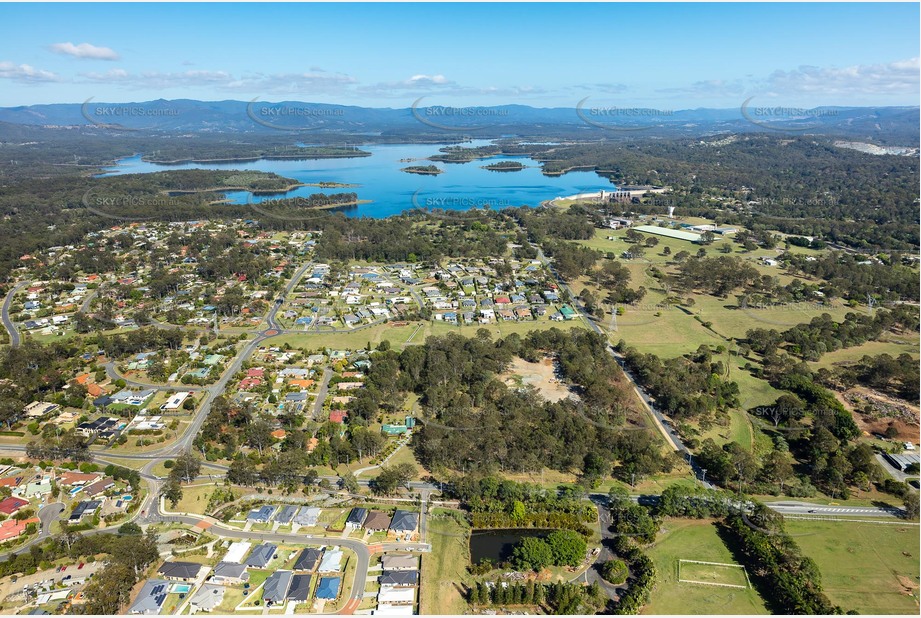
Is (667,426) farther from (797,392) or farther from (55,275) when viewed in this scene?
(55,275)

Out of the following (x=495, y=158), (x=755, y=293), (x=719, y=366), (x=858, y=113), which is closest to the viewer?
(x=719, y=366)

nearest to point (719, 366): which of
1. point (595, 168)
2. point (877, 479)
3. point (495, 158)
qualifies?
point (877, 479)

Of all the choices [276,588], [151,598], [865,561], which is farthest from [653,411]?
[151,598]

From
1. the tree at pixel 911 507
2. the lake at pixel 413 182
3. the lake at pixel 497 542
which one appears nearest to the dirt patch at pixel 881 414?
the tree at pixel 911 507

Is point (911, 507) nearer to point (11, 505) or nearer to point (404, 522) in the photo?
point (404, 522)

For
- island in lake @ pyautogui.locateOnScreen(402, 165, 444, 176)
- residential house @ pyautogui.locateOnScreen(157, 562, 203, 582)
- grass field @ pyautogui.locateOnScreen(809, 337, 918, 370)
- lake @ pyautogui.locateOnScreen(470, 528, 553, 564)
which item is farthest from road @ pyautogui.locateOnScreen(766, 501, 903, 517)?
island in lake @ pyautogui.locateOnScreen(402, 165, 444, 176)

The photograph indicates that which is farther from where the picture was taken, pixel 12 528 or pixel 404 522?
pixel 404 522
